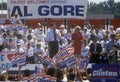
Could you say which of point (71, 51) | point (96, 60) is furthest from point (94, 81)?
point (96, 60)

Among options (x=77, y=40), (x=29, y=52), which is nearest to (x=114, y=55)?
(x=77, y=40)

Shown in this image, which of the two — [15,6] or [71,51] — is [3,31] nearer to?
[15,6]

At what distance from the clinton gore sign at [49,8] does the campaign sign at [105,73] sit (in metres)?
9.58

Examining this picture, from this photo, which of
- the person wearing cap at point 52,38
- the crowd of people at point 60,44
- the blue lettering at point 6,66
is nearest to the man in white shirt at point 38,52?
the crowd of people at point 60,44

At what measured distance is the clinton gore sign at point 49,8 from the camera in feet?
83.3

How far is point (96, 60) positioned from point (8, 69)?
385 centimetres

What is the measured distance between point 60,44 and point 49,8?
2.82m

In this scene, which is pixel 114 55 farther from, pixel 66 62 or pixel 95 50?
pixel 66 62

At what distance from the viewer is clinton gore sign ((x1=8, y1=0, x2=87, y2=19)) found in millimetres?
25391

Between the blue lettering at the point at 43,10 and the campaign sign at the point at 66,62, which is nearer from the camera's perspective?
the campaign sign at the point at 66,62

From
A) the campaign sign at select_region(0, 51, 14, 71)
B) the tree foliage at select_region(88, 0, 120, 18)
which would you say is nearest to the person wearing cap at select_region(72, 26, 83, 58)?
the campaign sign at select_region(0, 51, 14, 71)

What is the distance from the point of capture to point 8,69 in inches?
749

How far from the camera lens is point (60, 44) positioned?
76.2ft

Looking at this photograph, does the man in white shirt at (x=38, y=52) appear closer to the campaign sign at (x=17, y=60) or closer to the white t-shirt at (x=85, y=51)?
the white t-shirt at (x=85, y=51)
